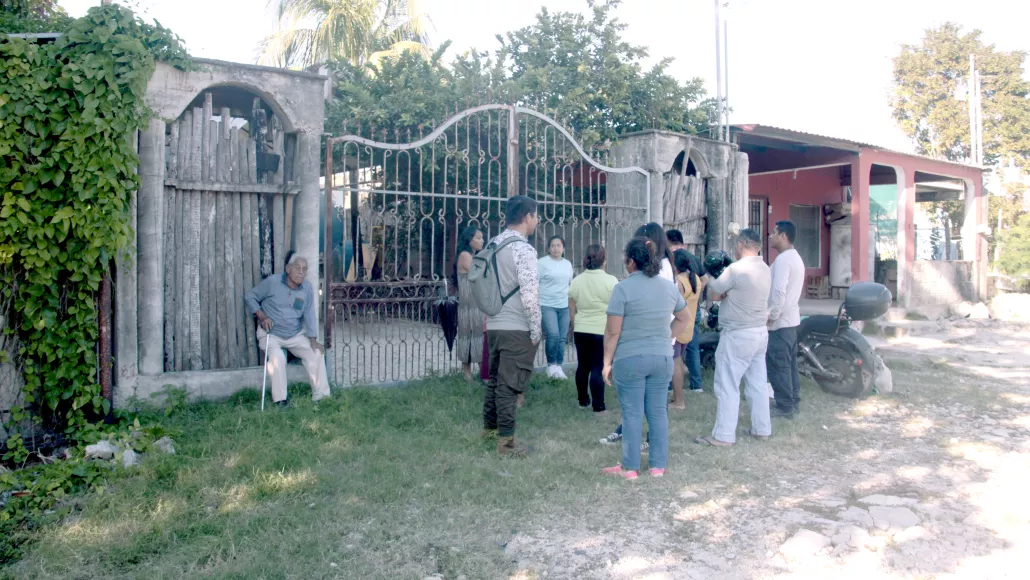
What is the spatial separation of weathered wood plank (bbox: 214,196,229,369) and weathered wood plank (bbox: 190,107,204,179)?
272mm

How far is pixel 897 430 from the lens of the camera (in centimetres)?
611

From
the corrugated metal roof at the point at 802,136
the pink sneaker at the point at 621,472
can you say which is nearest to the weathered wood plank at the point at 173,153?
the pink sneaker at the point at 621,472

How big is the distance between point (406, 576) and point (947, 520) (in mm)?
2932

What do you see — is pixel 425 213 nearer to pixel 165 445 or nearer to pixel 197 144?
pixel 197 144

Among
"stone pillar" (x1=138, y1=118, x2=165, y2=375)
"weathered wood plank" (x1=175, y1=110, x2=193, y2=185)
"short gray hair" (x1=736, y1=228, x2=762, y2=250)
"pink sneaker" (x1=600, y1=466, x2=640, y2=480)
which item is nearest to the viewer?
"pink sneaker" (x1=600, y1=466, x2=640, y2=480)

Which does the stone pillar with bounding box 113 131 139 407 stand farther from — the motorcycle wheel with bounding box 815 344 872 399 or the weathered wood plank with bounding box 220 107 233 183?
the motorcycle wheel with bounding box 815 344 872 399

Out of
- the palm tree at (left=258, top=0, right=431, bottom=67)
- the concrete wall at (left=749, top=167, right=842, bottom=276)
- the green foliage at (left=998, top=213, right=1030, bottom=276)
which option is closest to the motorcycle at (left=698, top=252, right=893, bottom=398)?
the concrete wall at (left=749, top=167, right=842, bottom=276)

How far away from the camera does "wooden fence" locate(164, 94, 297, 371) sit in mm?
6148

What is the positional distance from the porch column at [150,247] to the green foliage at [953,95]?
25341 millimetres

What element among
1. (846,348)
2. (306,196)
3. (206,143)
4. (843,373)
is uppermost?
(206,143)

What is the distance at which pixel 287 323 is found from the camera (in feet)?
20.3

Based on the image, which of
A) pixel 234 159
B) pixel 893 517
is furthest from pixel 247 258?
pixel 893 517

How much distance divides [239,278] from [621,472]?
3673 mm

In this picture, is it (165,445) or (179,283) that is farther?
(179,283)
